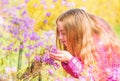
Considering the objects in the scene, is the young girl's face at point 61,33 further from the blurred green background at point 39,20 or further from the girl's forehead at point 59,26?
the blurred green background at point 39,20

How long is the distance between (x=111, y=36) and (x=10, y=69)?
928mm

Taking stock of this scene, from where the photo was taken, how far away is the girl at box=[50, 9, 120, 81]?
144 inches

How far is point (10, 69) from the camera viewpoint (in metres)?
4.29

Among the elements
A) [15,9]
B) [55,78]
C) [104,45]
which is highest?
[15,9]

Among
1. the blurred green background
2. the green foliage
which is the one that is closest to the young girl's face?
the blurred green background

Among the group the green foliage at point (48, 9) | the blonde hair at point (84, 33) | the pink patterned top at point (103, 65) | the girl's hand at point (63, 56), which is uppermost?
the green foliage at point (48, 9)

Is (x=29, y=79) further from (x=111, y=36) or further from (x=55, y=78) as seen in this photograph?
(x=111, y=36)

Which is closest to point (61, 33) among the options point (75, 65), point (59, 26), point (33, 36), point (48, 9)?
point (59, 26)

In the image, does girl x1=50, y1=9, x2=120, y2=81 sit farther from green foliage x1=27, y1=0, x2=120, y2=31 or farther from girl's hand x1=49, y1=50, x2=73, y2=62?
Result: green foliage x1=27, y1=0, x2=120, y2=31

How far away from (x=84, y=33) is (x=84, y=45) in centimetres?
9

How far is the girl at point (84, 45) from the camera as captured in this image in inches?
144

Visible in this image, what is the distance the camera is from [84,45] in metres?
3.80

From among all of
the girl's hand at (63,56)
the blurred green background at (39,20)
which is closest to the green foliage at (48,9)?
the blurred green background at (39,20)

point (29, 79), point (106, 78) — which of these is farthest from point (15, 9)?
point (106, 78)
